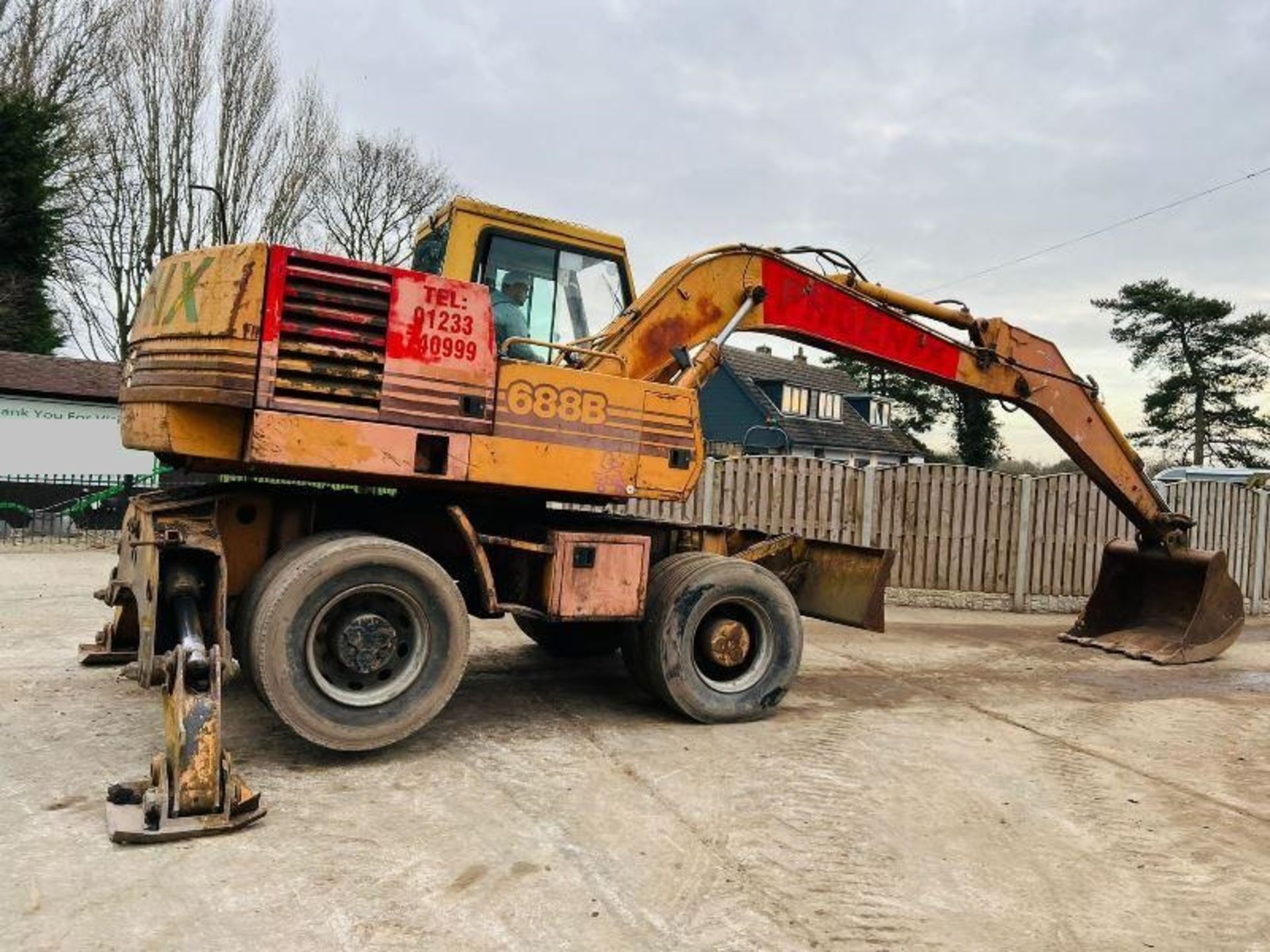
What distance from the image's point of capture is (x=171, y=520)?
17.0 feet

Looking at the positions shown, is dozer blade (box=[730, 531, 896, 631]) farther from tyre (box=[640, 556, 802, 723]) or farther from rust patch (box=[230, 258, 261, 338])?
rust patch (box=[230, 258, 261, 338])

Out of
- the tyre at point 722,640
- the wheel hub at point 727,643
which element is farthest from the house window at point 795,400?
the wheel hub at point 727,643

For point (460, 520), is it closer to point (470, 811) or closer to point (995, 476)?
point (470, 811)

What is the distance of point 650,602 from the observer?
20.9ft

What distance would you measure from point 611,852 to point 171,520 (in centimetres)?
→ 289

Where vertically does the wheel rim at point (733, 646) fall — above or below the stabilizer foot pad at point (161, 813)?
above

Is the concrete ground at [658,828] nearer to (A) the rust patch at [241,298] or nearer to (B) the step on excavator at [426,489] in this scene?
Result: (B) the step on excavator at [426,489]

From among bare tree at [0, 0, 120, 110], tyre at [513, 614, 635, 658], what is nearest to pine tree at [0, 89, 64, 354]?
bare tree at [0, 0, 120, 110]

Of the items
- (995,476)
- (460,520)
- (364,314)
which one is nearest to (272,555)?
(460,520)

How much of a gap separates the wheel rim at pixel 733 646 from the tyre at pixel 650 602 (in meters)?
0.31

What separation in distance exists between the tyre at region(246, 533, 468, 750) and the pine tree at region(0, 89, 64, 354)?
23372mm

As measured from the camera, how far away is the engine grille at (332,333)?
5.10 meters

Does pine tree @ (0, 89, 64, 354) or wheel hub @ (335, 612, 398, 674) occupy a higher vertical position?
pine tree @ (0, 89, 64, 354)

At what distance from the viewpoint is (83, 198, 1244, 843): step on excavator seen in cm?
500
